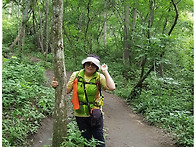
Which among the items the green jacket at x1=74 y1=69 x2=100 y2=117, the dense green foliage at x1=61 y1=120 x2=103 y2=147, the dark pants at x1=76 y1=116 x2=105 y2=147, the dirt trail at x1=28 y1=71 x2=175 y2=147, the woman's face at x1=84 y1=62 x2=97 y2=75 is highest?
the woman's face at x1=84 y1=62 x2=97 y2=75

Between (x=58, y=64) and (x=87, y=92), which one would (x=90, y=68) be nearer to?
(x=87, y=92)

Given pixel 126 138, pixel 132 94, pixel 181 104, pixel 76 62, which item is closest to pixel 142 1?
pixel 132 94

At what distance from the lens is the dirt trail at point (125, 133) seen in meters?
5.51

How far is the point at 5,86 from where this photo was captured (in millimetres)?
5926

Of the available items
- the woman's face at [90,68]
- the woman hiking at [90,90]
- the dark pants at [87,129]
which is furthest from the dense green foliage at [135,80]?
the woman's face at [90,68]

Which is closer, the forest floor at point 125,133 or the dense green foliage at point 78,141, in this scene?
the dense green foliage at point 78,141

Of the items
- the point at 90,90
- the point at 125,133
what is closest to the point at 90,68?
the point at 90,90

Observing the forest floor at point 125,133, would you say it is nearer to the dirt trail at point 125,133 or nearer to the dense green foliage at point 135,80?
the dirt trail at point 125,133

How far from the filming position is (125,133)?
667cm

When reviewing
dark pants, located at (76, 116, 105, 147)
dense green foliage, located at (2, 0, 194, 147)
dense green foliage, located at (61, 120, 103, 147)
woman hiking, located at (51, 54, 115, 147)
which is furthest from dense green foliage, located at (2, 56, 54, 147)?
woman hiking, located at (51, 54, 115, 147)

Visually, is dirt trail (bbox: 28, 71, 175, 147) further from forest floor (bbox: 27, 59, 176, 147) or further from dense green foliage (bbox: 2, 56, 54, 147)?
dense green foliage (bbox: 2, 56, 54, 147)

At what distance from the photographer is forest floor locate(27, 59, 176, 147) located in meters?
5.48

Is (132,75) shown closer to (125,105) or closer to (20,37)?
(125,105)

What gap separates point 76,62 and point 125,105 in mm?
6625
